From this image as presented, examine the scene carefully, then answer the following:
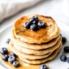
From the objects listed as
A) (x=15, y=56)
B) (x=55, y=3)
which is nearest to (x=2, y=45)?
(x=15, y=56)

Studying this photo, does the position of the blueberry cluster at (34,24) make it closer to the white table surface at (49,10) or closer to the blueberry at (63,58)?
the blueberry at (63,58)

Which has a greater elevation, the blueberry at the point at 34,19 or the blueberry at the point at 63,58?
the blueberry at the point at 34,19

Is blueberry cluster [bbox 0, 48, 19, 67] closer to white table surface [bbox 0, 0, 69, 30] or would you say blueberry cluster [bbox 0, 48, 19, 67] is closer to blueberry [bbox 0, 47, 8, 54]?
blueberry [bbox 0, 47, 8, 54]

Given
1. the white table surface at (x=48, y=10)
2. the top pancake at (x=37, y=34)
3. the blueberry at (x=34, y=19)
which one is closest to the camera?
the top pancake at (x=37, y=34)

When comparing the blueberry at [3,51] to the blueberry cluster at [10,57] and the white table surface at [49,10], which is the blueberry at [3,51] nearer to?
the blueberry cluster at [10,57]

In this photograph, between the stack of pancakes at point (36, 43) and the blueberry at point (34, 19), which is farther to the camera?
the blueberry at point (34, 19)

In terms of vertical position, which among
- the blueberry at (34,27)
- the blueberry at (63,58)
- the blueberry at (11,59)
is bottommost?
the blueberry at (63,58)

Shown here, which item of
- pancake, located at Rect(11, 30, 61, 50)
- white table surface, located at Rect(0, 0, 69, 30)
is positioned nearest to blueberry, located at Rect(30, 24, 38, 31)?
pancake, located at Rect(11, 30, 61, 50)

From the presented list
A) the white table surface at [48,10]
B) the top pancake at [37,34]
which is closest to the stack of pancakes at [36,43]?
the top pancake at [37,34]

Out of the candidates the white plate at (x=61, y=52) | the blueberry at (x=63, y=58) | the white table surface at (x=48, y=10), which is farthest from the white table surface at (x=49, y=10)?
the blueberry at (x=63, y=58)

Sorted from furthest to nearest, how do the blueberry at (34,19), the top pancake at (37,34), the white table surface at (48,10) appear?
1. the white table surface at (48,10)
2. the blueberry at (34,19)
3. the top pancake at (37,34)
